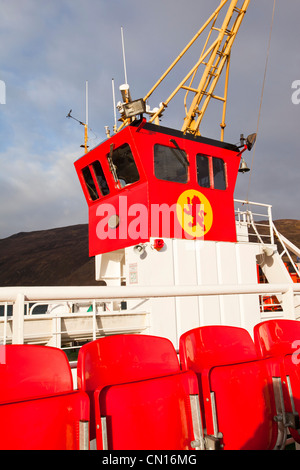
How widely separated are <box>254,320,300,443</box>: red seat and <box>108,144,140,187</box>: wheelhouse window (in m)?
6.05

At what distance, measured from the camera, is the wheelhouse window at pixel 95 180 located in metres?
9.65

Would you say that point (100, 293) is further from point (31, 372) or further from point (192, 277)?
point (192, 277)

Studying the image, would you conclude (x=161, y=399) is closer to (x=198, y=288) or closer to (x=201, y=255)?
(x=198, y=288)

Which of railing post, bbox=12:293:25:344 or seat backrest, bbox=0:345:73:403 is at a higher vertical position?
railing post, bbox=12:293:25:344

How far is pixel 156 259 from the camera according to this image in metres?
8.22

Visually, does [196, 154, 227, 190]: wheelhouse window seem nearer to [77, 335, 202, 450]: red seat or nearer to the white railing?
the white railing

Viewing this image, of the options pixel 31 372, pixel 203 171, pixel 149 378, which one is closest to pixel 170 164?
pixel 203 171

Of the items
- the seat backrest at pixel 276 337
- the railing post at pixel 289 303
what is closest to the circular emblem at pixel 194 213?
the railing post at pixel 289 303

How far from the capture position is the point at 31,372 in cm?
181

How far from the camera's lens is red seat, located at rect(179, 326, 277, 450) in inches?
86.6

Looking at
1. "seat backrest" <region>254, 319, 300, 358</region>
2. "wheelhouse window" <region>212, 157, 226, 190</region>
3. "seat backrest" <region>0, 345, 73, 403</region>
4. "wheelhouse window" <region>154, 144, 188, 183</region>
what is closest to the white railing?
"seat backrest" <region>254, 319, 300, 358</region>

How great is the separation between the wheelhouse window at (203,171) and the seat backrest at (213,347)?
6.77 m

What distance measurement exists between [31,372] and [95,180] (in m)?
8.37
